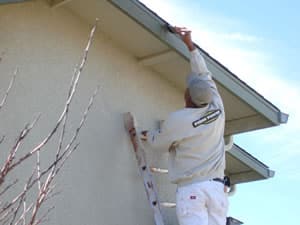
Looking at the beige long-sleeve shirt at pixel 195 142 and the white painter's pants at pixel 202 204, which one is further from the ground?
the beige long-sleeve shirt at pixel 195 142

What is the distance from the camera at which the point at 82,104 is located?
5.75 meters

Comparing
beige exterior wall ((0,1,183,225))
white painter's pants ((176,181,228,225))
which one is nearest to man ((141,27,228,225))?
white painter's pants ((176,181,228,225))

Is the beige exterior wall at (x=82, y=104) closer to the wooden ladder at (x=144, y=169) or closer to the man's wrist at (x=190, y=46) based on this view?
the wooden ladder at (x=144, y=169)

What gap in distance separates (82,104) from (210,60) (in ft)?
4.72

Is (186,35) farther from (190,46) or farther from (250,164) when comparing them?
(250,164)

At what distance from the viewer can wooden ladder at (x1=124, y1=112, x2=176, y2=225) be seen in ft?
19.6

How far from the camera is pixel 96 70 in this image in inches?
236

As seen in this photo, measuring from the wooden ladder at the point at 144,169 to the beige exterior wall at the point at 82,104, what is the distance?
7cm

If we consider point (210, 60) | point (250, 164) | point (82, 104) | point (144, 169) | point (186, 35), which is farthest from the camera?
point (250, 164)

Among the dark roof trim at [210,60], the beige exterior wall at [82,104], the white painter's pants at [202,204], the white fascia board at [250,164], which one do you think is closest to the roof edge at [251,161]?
the white fascia board at [250,164]

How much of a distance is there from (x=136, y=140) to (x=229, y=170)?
2.83 metres

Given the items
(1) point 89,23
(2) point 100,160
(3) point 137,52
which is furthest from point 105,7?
(2) point 100,160

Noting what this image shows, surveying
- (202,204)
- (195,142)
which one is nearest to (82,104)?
(195,142)

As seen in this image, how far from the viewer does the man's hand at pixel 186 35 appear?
19.3 ft
